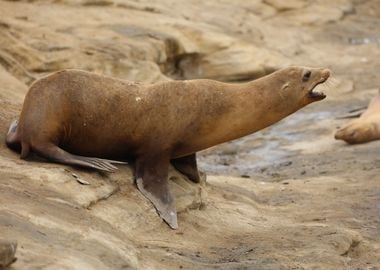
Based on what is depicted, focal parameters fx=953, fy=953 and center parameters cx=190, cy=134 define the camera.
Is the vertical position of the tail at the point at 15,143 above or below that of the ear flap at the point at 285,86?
below

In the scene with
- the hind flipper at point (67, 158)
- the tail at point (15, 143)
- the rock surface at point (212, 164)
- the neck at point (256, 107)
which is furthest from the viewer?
the neck at point (256, 107)

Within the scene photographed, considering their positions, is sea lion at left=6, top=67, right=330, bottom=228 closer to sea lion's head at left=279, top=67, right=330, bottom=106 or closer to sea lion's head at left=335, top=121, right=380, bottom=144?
sea lion's head at left=279, top=67, right=330, bottom=106

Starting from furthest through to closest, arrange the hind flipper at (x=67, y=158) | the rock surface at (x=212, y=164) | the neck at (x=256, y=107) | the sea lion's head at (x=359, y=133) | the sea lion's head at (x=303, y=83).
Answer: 1. the sea lion's head at (x=359, y=133)
2. the sea lion's head at (x=303, y=83)
3. the neck at (x=256, y=107)
4. the hind flipper at (x=67, y=158)
5. the rock surface at (x=212, y=164)

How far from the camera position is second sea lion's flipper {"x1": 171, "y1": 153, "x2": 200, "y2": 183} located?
7.45m

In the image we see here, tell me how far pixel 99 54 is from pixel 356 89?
501 centimetres

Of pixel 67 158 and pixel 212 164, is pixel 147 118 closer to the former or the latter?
pixel 67 158

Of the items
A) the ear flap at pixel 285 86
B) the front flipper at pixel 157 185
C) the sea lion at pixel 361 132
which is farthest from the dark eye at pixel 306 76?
the sea lion at pixel 361 132

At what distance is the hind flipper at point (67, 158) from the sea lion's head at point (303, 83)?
166 centimetres

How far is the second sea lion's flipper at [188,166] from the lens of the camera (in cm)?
745

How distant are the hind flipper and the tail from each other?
65 millimetres

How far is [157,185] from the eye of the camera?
682 centimetres

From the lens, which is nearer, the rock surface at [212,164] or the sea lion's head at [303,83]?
the rock surface at [212,164]

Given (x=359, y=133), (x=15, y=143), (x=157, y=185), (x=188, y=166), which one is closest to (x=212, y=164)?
(x=359, y=133)

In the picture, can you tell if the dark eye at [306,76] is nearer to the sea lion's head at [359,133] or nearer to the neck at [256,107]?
the neck at [256,107]
